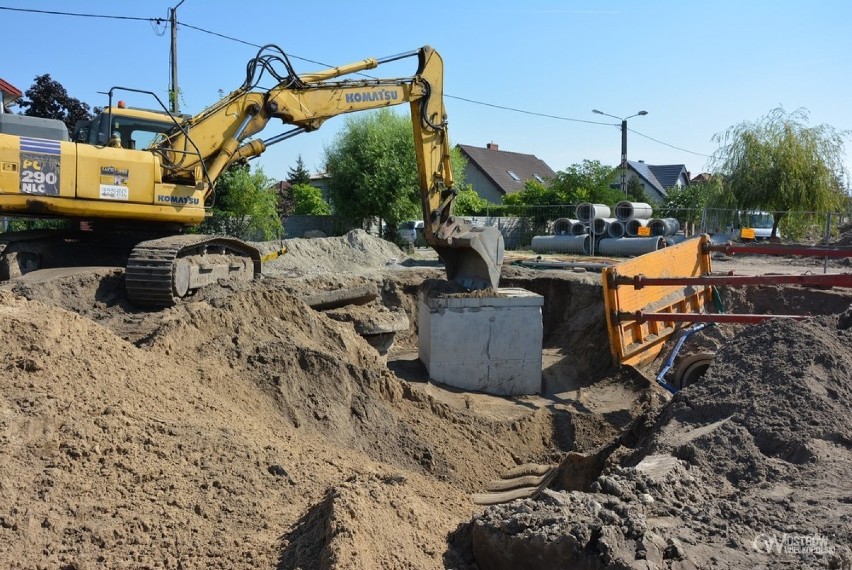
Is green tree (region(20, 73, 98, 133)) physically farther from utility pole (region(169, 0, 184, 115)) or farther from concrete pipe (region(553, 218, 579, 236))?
concrete pipe (region(553, 218, 579, 236))

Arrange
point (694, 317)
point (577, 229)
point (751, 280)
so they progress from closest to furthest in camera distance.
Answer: point (694, 317) < point (751, 280) < point (577, 229)

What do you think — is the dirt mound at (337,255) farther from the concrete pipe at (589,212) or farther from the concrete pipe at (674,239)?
the concrete pipe at (674,239)

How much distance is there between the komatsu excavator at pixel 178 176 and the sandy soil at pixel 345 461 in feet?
5.06

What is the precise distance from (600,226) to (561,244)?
54.2 inches

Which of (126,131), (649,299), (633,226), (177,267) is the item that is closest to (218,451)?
(177,267)

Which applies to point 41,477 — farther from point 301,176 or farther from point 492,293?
point 301,176

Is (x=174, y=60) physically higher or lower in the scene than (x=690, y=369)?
higher

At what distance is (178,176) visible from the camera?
914 cm

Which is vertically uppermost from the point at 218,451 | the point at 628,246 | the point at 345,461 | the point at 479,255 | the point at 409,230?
the point at 409,230

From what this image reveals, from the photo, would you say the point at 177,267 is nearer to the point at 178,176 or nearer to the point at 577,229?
the point at 178,176

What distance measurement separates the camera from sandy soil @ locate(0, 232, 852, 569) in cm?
342

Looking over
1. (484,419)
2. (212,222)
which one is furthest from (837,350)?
(212,222)

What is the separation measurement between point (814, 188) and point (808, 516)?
27.0 m

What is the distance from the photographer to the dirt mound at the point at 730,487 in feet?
10.4
